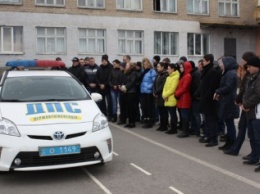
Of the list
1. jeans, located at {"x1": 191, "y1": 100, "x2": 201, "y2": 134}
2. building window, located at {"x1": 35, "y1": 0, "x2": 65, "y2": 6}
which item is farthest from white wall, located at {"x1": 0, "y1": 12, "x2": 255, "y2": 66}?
jeans, located at {"x1": 191, "y1": 100, "x2": 201, "y2": 134}

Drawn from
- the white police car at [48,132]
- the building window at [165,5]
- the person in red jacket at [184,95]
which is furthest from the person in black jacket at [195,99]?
the building window at [165,5]

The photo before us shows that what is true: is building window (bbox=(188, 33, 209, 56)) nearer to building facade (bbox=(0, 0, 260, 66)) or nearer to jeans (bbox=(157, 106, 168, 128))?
building facade (bbox=(0, 0, 260, 66))

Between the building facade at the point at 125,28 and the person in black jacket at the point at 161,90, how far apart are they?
16.1 meters

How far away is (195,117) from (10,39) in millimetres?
18025

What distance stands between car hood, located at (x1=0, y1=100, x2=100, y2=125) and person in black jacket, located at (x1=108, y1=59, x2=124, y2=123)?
4784 mm

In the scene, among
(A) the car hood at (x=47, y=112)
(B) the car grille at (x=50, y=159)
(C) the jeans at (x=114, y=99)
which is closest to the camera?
(B) the car grille at (x=50, y=159)

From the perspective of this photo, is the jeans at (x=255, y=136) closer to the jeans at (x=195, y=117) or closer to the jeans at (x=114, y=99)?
the jeans at (x=195, y=117)

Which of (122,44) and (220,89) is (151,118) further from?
(122,44)

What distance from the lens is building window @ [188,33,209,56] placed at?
2981 centimetres

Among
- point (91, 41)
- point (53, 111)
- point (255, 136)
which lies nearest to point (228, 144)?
point (255, 136)

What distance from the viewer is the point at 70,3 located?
2586 centimetres

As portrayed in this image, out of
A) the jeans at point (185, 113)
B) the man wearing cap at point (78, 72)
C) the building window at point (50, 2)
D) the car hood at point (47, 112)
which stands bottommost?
the jeans at point (185, 113)

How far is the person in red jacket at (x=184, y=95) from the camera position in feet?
30.2

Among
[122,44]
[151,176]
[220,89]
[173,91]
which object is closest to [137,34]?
[122,44]
